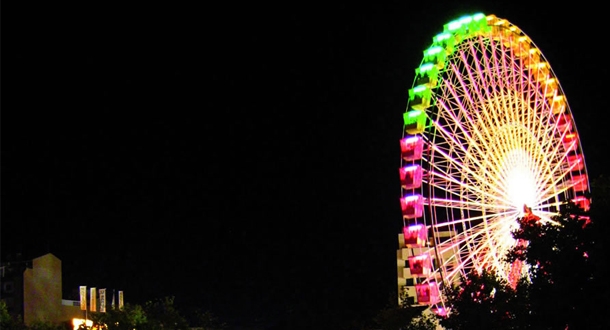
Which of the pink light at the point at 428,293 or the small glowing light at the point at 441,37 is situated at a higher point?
the small glowing light at the point at 441,37

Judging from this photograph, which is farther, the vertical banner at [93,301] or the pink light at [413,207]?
the vertical banner at [93,301]

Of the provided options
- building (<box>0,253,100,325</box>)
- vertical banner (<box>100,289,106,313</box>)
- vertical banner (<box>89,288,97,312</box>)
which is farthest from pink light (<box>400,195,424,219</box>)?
vertical banner (<box>100,289,106,313</box>)

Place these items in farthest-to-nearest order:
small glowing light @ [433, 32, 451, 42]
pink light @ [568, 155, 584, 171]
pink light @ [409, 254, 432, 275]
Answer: pink light @ [568, 155, 584, 171] → small glowing light @ [433, 32, 451, 42] → pink light @ [409, 254, 432, 275]

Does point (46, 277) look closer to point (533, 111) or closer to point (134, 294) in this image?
point (134, 294)

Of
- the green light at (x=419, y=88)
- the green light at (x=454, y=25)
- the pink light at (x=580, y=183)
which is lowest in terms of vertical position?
the pink light at (x=580, y=183)

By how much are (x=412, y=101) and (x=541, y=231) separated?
741 inches

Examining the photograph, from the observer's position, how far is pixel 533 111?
55.7 meters

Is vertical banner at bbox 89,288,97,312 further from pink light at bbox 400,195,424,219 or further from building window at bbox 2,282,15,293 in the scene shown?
pink light at bbox 400,195,424,219

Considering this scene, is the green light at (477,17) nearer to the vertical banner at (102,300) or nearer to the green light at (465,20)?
the green light at (465,20)

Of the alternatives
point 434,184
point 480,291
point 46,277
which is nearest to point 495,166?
point 434,184

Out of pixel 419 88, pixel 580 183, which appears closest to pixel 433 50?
pixel 419 88

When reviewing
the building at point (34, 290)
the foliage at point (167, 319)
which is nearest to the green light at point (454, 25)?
the foliage at point (167, 319)

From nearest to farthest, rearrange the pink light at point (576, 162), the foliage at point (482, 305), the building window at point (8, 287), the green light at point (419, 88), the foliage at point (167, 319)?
the foliage at point (482, 305) < the green light at point (419, 88) < the pink light at point (576, 162) < the foliage at point (167, 319) < the building window at point (8, 287)

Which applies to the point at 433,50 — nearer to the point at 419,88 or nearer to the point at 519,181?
the point at 419,88
